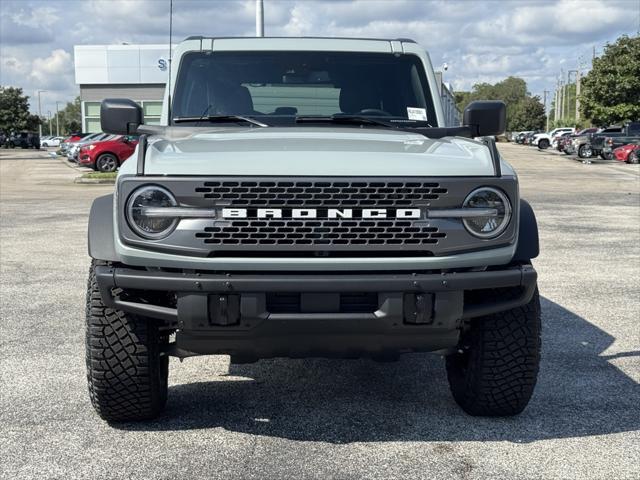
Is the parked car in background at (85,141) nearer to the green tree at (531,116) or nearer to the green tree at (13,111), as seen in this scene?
the green tree at (13,111)

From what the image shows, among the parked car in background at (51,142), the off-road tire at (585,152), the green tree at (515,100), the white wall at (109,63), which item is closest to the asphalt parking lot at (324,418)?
the off-road tire at (585,152)

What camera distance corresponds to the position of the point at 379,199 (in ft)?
12.1

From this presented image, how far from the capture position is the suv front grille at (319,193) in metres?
3.64

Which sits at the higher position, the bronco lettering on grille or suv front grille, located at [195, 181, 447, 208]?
suv front grille, located at [195, 181, 447, 208]

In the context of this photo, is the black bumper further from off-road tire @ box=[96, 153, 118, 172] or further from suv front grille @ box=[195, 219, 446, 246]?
off-road tire @ box=[96, 153, 118, 172]

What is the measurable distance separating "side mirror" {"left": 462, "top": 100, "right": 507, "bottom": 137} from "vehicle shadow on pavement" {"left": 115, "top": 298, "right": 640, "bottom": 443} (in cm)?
151

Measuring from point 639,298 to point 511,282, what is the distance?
462 cm

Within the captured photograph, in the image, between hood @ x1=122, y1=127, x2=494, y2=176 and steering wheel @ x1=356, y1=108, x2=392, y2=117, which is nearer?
hood @ x1=122, y1=127, x2=494, y2=176

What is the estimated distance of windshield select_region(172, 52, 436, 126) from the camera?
520 centimetres

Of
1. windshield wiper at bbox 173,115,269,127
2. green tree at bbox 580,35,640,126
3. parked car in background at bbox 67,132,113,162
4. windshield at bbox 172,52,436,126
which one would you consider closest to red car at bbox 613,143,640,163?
green tree at bbox 580,35,640,126

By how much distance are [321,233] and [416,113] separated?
1.87 metres

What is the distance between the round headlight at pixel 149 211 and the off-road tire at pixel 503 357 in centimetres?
159

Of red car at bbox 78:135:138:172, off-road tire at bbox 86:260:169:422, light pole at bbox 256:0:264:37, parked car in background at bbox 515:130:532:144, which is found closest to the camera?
off-road tire at bbox 86:260:169:422

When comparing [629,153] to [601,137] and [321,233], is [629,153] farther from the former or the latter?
[321,233]
